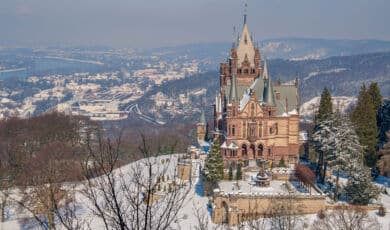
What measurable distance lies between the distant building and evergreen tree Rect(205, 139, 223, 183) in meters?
5.34

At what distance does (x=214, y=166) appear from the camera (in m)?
38.5

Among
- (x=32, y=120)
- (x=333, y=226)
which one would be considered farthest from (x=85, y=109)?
(x=333, y=226)

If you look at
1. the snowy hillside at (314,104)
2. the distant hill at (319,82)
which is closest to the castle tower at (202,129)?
the snowy hillside at (314,104)

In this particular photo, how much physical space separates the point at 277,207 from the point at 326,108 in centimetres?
1251

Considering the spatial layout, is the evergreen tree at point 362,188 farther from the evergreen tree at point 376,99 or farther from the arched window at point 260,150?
the evergreen tree at point 376,99

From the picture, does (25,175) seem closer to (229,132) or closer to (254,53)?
(229,132)

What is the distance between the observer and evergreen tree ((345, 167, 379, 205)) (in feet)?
111

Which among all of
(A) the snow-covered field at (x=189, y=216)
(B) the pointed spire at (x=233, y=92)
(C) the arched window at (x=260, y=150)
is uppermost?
(B) the pointed spire at (x=233, y=92)

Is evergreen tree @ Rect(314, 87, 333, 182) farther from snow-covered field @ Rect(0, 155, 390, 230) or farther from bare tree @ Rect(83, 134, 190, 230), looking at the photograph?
bare tree @ Rect(83, 134, 190, 230)

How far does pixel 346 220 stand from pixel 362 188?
13.1 feet

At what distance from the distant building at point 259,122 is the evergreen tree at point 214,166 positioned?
5340mm

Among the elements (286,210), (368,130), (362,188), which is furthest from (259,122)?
(286,210)

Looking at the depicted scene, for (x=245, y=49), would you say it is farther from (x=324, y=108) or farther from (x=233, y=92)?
(x=324, y=108)

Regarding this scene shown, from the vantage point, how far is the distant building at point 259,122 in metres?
44.4
